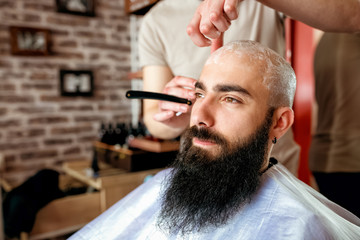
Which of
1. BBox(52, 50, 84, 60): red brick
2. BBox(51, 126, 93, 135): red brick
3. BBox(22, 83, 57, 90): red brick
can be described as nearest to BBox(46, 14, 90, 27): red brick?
BBox(52, 50, 84, 60): red brick

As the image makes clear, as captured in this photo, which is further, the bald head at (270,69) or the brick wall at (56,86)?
the brick wall at (56,86)

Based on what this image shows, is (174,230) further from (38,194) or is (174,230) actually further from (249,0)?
(38,194)

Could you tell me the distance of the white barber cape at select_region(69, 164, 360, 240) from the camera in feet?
2.61

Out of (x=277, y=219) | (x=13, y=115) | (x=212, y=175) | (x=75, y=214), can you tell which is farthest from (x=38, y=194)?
(x=277, y=219)

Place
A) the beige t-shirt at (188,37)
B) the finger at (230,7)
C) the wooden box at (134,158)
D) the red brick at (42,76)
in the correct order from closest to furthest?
the finger at (230,7) < the beige t-shirt at (188,37) < the wooden box at (134,158) < the red brick at (42,76)

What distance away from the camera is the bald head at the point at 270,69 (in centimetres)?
91

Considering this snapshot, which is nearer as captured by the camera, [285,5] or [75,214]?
[285,5]

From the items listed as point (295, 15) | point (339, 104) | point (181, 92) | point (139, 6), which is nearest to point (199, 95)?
point (181, 92)

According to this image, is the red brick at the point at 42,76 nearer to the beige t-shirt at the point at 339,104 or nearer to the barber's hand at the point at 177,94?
the barber's hand at the point at 177,94

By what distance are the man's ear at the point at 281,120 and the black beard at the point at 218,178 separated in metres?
0.03

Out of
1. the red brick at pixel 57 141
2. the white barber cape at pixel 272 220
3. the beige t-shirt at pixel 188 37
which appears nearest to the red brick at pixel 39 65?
the red brick at pixel 57 141

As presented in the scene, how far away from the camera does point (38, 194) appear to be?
2.20 meters

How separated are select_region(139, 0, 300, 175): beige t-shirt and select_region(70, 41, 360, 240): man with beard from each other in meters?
0.28

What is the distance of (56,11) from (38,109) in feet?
3.54
